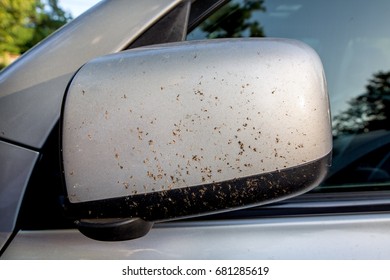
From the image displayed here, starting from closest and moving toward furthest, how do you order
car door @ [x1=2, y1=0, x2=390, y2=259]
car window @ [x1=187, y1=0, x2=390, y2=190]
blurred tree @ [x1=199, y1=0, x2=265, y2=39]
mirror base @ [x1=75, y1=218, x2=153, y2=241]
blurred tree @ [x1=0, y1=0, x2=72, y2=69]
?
mirror base @ [x1=75, y1=218, x2=153, y2=241], car door @ [x1=2, y1=0, x2=390, y2=259], blurred tree @ [x1=199, y1=0, x2=265, y2=39], car window @ [x1=187, y1=0, x2=390, y2=190], blurred tree @ [x1=0, y1=0, x2=72, y2=69]

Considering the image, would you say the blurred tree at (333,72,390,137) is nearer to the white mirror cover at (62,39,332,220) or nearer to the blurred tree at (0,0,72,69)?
the white mirror cover at (62,39,332,220)

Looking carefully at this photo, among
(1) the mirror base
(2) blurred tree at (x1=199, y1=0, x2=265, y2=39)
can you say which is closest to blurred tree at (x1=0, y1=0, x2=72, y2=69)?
(2) blurred tree at (x1=199, y1=0, x2=265, y2=39)

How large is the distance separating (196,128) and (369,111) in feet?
3.36

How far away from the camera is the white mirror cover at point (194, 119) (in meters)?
0.87

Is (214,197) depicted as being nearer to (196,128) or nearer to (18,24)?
(196,128)

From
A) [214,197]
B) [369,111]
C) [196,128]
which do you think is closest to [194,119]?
[196,128]

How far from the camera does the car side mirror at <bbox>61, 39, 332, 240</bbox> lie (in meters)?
0.87

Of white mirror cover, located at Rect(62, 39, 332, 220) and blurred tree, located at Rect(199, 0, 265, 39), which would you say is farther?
blurred tree, located at Rect(199, 0, 265, 39)

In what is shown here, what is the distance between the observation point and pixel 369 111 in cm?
170

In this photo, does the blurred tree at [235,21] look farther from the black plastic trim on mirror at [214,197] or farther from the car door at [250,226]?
the black plastic trim on mirror at [214,197]

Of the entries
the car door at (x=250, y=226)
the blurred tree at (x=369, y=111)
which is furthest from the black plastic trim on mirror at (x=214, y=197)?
the blurred tree at (x=369, y=111)

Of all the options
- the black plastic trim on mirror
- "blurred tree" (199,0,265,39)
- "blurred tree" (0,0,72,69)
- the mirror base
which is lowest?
"blurred tree" (0,0,72,69)

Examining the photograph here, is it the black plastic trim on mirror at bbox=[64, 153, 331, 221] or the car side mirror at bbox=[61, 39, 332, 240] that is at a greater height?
the car side mirror at bbox=[61, 39, 332, 240]
